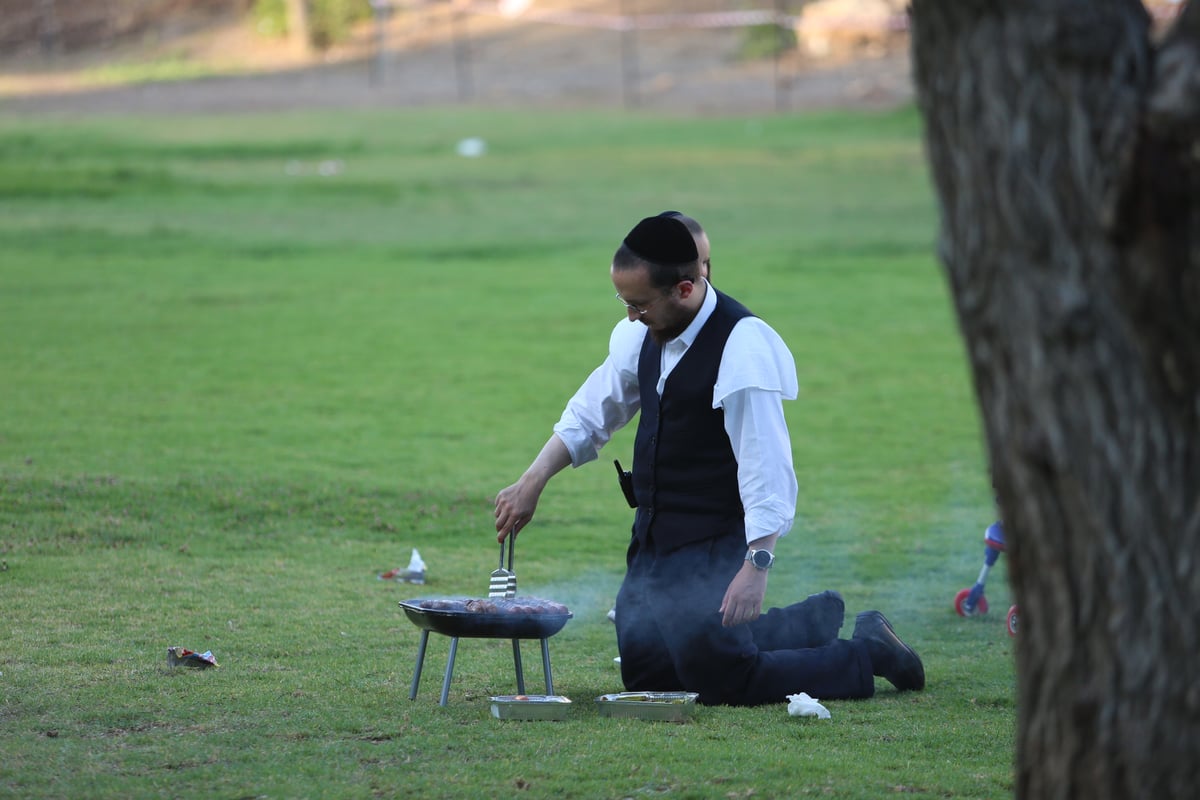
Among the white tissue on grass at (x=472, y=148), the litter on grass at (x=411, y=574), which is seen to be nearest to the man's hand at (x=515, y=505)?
the litter on grass at (x=411, y=574)

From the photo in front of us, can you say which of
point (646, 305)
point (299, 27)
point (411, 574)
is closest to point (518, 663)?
point (646, 305)

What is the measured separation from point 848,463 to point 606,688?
206 inches

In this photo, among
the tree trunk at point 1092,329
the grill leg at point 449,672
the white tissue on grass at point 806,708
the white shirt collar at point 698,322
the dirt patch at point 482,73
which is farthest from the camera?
the dirt patch at point 482,73

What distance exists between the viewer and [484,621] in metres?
5.00

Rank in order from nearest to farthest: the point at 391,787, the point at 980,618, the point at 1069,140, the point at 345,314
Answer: the point at 1069,140 < the point at 391,787 < the point at 980,618 < the point at 345,314

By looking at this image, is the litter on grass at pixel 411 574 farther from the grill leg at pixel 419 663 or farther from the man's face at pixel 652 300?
the man's face at pixel 652 300

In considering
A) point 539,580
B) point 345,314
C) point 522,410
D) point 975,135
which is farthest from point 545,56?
point 975,135

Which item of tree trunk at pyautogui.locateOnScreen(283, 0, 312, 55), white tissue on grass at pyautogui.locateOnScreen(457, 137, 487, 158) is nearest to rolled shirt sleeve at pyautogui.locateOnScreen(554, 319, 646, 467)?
white tissue on grass at pyautogui.locateOnScreen(457, 137, 487, 158)

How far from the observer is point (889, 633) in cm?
568

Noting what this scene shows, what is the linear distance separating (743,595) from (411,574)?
2.74 m

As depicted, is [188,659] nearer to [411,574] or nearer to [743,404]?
[411,574]

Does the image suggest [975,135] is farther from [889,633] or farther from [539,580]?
[539,580]

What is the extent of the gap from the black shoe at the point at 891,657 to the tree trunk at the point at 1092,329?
2.36 meters

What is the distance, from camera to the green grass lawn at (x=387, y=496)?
15.4ft
